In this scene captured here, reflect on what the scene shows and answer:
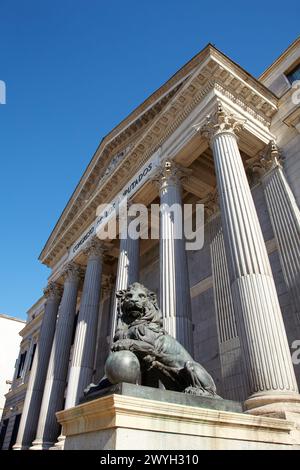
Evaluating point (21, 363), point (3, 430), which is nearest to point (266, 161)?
point (21, 363)

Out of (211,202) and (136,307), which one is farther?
(211,202)

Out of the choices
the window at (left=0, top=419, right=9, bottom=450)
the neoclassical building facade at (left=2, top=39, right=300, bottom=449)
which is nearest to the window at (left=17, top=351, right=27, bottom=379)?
the window at (left=0, top=419, right=9, bottom=450)

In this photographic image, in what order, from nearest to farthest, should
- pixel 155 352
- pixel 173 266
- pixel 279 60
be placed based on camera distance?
1. pixel 155 352
2. pixel 173 266
3. pixel 279 60

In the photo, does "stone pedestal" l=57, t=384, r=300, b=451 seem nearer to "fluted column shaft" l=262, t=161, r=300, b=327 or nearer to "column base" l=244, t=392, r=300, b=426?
"column base" l=244, t=392, r=300, b=426

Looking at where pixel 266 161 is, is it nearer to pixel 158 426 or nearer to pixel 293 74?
pixel 293 74

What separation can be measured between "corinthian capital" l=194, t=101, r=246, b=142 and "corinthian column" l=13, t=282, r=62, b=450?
17.3 metres

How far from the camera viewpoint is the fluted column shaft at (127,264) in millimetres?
15422

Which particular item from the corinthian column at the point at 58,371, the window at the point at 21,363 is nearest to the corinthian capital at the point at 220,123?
the corinthian column at the point at 58,371

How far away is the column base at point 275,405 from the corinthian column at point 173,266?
3515mm

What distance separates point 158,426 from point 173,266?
8.19 m

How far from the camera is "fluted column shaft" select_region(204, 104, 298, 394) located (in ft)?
25.7

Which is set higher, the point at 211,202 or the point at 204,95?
the point at 204,95

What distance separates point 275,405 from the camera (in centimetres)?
706
